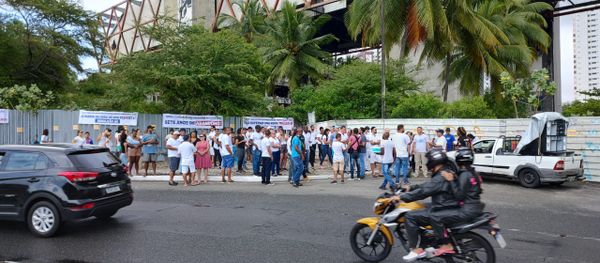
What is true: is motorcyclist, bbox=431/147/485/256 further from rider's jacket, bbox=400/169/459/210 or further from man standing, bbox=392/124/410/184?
man standing, bbox=392/124/410/184

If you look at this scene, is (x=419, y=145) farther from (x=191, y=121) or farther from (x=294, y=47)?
(x=294, y=47)

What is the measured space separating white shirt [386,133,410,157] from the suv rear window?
7.30 metres

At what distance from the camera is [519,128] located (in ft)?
53.9

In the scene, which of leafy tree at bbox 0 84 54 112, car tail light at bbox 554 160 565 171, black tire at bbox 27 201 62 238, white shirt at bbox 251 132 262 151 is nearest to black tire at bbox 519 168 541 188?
car tail light at bbox 554 160 565 171

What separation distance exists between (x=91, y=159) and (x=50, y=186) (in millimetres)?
736

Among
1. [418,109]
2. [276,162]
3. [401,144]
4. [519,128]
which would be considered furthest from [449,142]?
[418,109]

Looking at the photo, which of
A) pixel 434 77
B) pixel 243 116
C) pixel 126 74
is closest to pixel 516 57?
pixel 434 77

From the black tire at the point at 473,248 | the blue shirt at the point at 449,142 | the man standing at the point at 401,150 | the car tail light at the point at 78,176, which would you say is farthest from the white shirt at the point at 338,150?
the black tire at the point at 473,248

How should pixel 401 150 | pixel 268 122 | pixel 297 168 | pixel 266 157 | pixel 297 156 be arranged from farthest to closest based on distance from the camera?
pixel 268 122 → pixel 266 157 → pixel 297 168 → pixel 297 156 → pixel 401 150

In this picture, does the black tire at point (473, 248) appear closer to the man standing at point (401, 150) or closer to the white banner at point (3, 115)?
the man standing at point (401, 150)

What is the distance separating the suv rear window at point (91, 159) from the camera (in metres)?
7.05

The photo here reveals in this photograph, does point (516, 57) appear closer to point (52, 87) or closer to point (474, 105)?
point (474, 105)

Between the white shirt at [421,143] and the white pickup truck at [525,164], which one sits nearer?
the white pickup truck at [525,164]

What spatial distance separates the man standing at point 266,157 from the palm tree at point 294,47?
18960mm
